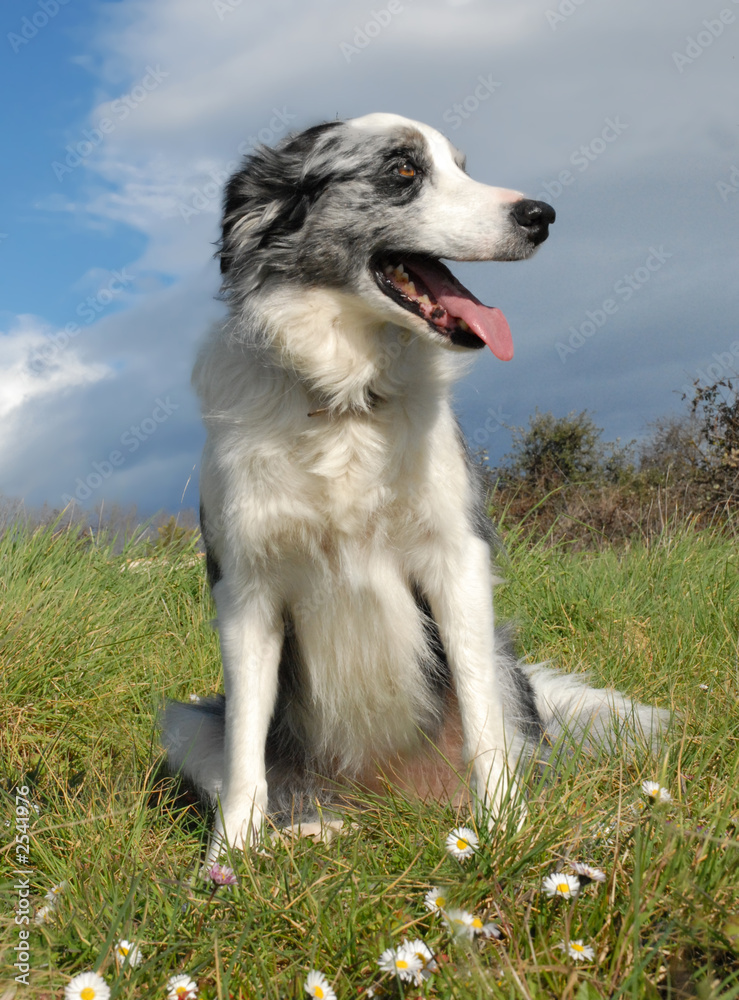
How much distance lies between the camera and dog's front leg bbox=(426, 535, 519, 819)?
271 centimetres

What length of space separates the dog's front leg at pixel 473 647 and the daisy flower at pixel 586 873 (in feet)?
2.66

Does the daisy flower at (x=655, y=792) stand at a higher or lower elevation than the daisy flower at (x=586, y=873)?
lower

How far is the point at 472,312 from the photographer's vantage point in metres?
2.73

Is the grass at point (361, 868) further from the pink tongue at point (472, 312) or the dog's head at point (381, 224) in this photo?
the dog's head at point (381, 224)

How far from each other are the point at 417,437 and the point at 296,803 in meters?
1.44

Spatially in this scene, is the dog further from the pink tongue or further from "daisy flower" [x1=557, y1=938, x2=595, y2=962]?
"daisy flower" [x1=557, y1=938, x2=595, y2=962]

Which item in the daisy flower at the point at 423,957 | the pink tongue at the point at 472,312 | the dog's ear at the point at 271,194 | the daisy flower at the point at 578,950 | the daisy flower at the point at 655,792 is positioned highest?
the dog's ear at the point at 271,194

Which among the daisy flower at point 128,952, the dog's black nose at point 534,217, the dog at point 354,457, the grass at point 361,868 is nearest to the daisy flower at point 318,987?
the grass at point 361,868

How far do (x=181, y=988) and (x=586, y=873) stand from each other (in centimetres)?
86

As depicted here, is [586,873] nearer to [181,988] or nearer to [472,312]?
[181,988]

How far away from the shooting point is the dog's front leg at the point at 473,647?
2.71m

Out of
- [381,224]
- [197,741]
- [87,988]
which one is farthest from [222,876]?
[381,224]

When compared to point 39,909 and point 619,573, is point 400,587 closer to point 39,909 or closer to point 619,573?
point 39,909

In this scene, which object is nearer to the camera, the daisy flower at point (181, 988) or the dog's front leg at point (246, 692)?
the daisy flower at point (181, 988)
